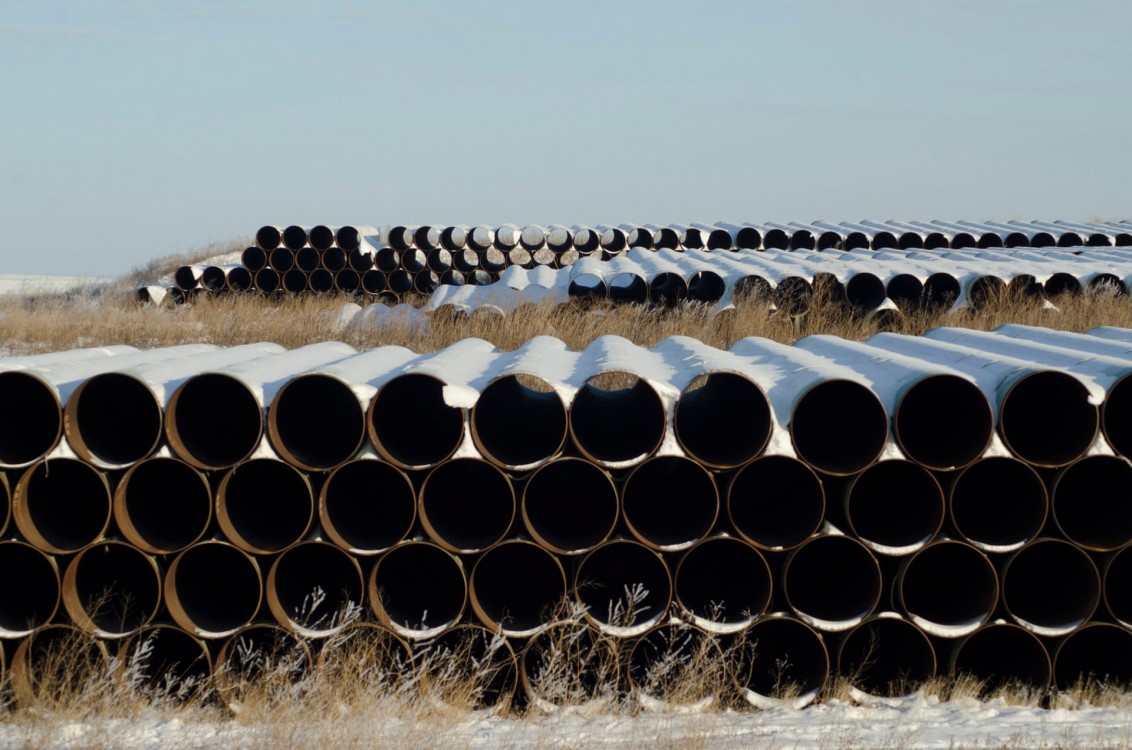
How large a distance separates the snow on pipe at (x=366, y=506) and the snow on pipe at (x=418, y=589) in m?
0.11

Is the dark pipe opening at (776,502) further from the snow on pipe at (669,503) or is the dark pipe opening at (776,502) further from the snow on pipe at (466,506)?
the snow on pipe at (466,506)

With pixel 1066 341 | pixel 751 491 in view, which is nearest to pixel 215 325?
pixel 751 491

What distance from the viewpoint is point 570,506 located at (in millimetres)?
4797

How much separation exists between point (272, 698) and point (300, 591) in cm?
69

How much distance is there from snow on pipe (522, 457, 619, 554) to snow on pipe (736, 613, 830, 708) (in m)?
0.82

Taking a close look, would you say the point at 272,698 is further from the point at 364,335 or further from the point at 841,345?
the point at 364,335

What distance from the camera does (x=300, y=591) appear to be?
15.0 feet

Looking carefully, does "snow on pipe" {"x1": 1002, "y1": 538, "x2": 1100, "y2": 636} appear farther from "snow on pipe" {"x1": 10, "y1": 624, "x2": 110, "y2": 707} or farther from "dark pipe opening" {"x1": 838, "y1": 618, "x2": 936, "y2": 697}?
"snow on pipe" {"x1": 10, "y1": 624, "x2": 110, "y2": 707}

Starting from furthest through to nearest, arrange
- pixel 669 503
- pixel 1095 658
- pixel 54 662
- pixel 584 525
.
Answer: pixel 669 503, pixel 584 525, pixel 1095 658, pixel 54 662

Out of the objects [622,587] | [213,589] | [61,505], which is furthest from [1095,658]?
[61,505]

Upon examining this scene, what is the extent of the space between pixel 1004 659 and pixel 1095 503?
2.87ft

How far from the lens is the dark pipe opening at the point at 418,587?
4242 millimetres

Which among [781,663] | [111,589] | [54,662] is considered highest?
[111,589]

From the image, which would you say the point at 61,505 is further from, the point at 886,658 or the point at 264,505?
the point at 886,658
